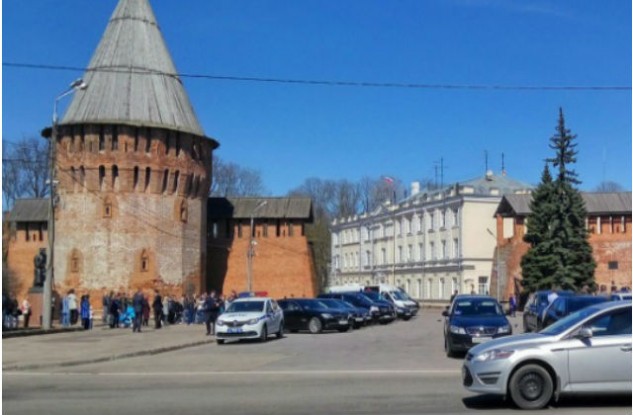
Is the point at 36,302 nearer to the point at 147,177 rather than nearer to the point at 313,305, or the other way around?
the point at 313,305

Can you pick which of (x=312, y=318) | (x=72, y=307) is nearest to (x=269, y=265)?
(x=72, y=307)

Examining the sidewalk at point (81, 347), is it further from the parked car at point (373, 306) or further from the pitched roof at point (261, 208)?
the pitched roof at point (261, 208)

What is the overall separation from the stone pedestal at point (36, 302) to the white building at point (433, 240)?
4249 centimetres

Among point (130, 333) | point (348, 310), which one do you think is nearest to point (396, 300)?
point (348, 310)

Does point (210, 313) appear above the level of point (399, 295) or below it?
below

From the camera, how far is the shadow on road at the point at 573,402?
10.8m

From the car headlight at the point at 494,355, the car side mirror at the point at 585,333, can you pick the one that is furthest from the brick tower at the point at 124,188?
the car side mirror at the point at 585,333

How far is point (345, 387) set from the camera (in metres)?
13.6

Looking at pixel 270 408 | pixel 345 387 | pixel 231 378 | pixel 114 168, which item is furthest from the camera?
pixel 114 168

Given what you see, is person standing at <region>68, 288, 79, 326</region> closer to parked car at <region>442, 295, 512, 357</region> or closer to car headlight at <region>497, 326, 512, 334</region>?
parked car at <region>442, 295, 512, 357</region>

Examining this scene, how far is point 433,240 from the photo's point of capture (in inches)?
3223

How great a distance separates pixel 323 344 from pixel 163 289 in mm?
36514

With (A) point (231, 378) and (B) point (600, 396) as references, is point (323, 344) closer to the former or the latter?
(A) point (231, 378)

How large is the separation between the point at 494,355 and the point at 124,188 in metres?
52.7
